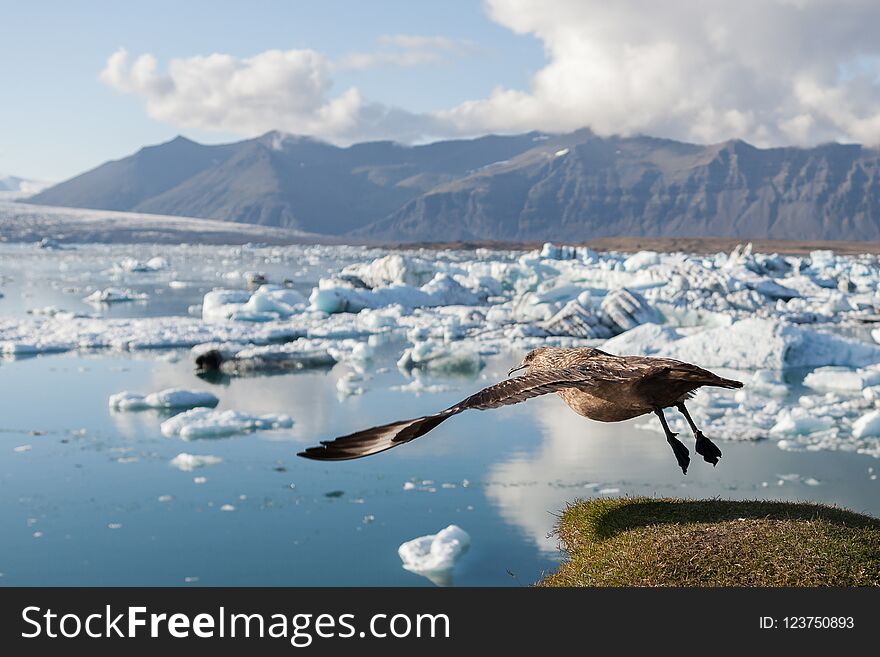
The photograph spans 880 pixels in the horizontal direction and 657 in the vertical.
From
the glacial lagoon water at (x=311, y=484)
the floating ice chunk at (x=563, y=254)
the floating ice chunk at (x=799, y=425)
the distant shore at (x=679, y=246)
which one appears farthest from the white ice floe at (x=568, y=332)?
the distant shore at (x=679, y=246)

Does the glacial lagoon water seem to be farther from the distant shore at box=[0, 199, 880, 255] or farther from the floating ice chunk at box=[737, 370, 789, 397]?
the distant shore at box=[0, 199, 880, 255]

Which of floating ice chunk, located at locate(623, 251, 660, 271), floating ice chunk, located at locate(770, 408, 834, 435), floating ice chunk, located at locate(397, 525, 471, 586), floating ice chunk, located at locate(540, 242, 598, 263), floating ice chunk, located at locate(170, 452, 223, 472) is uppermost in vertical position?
floating ice chunk, located at locate(540, 242, 598, 263)

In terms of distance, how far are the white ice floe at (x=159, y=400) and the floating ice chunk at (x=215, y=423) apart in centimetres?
122

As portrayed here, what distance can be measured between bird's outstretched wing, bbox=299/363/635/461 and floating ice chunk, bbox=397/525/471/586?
7.49 metres

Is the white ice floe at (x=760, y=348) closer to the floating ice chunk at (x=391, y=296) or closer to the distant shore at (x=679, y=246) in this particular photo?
the floating ice chunk at (x=391, y=296)

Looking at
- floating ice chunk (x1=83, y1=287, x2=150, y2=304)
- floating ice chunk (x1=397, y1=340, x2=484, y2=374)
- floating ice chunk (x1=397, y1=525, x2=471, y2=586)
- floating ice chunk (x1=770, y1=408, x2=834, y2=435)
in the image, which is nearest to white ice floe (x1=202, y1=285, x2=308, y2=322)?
floating ice chunk (x1=83, y1=287, x2=150, y2=304)

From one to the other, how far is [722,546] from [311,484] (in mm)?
10175

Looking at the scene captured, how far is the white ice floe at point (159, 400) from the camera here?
1977cm

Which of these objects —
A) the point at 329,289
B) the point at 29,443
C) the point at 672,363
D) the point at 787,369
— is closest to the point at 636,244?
the point at 329,289

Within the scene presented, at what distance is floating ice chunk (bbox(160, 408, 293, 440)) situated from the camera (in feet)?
58.7

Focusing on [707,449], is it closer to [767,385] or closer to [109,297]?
[767,385]

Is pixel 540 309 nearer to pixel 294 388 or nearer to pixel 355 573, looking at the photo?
pixel 294 388

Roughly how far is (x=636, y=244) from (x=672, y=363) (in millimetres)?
135464

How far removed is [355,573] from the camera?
1196cm
